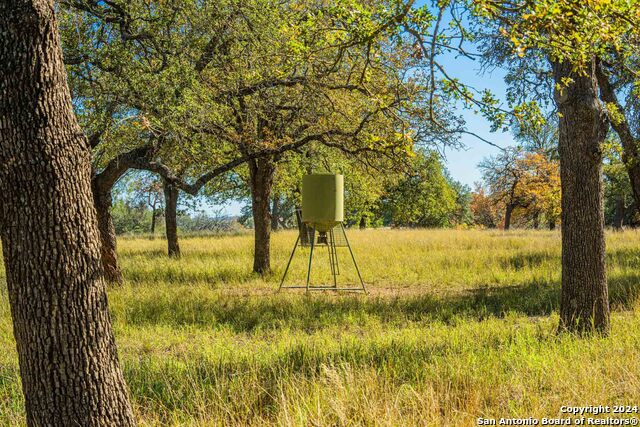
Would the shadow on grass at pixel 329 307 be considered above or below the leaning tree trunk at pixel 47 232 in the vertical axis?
below

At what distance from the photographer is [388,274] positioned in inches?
503

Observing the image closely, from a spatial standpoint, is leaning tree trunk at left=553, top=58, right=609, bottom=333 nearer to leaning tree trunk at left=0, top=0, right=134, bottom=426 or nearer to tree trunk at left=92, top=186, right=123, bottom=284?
leaning tree trunk at left=0, top=0, right=134, bottom=426

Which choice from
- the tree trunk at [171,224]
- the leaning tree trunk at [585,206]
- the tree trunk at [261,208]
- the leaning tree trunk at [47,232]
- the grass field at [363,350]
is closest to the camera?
the leaning tree trunk at [47,232]

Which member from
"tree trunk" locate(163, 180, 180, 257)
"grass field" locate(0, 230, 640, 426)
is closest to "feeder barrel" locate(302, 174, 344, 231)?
"grass field" locate(0, 230, 640, 426)

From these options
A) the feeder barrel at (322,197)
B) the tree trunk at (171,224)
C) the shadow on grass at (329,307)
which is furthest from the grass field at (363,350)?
the tree trunk at (171,224)

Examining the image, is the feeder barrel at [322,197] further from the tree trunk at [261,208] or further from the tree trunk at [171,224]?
the tree trunk at [171,224]

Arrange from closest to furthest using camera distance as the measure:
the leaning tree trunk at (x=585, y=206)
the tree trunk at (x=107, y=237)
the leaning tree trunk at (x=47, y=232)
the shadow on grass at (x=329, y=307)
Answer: the leaning tree trunk at (x=47, y=232) → the leaning tree trunk at (x=585, y=206) → the shadow on grass at (x=329, y=307) → the tree trunk at (x=107, y=237)

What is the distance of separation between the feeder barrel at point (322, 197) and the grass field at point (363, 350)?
174 centimetres

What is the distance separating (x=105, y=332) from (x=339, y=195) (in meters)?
7.97

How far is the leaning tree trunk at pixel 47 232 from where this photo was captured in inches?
111

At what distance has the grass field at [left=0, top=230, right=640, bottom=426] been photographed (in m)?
3.73

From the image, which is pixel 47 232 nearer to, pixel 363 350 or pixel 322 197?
pixel 363 350

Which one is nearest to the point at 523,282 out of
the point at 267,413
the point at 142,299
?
the point at 142,299

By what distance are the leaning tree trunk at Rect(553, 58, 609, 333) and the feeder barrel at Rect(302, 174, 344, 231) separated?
5440mm
